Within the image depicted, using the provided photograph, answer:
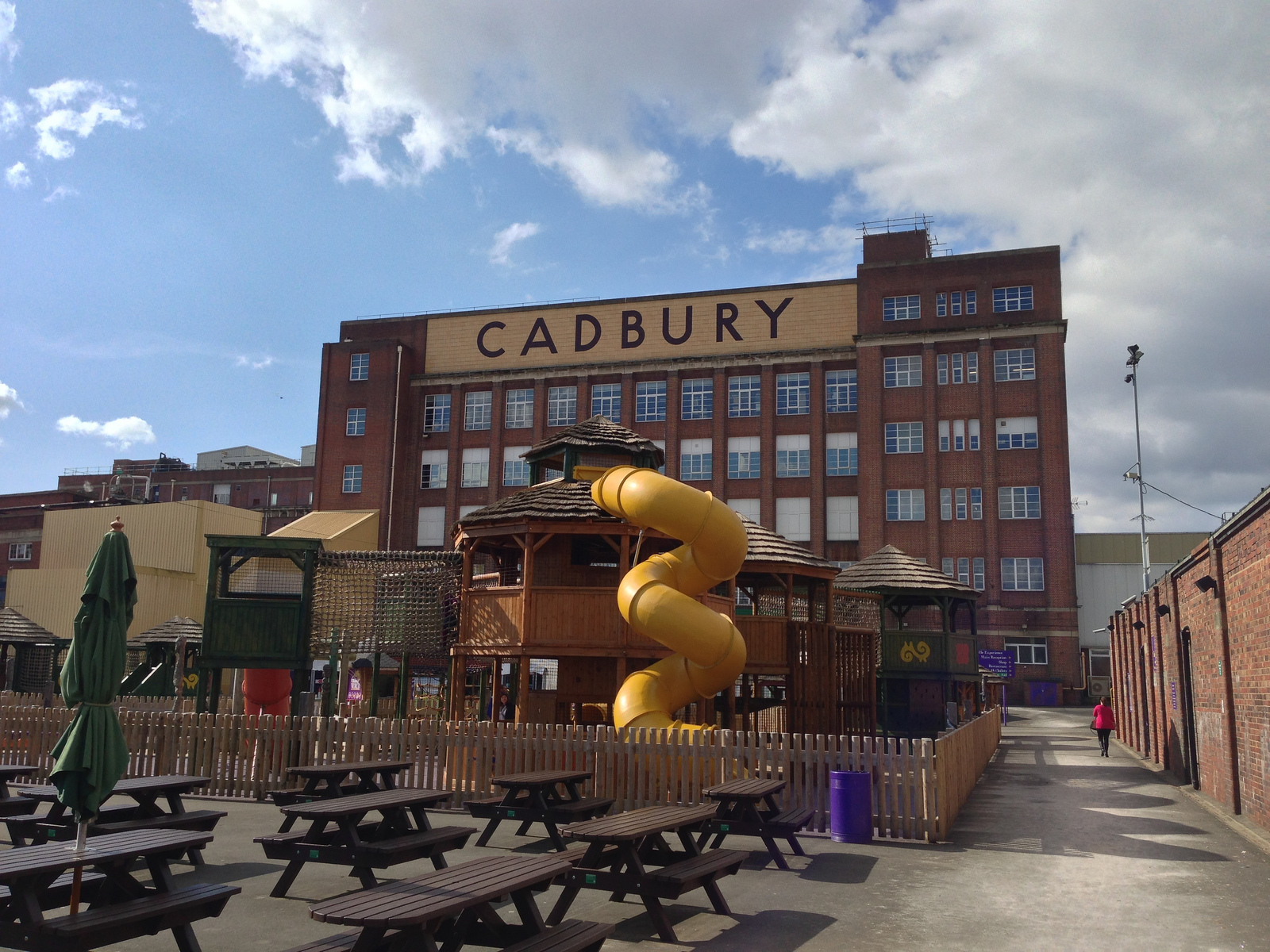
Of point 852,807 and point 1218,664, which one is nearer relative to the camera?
point 852,807

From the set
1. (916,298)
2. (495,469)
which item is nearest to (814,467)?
(916,298)

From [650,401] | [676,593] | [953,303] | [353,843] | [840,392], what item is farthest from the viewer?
[650,401]

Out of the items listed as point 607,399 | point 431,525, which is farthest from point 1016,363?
point 431,525

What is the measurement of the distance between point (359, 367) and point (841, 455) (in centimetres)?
2909

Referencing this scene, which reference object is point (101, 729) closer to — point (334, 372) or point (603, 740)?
point (603, 740)

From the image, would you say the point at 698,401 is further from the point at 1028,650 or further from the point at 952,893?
the point at 952,893

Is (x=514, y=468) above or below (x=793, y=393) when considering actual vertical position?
below

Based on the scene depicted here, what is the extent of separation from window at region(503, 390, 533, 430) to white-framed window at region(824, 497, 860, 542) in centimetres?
1770

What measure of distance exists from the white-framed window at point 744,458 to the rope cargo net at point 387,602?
33.7m

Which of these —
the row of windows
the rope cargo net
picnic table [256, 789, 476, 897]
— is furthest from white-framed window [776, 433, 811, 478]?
picnic table [256, 789, 476, 897]

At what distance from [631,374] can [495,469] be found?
9584 mm

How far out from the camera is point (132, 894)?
719 cm

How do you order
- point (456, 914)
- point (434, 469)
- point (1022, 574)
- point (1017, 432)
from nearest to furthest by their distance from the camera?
point (456, 914) → point (1022, 574) → point (1017, 432) → point (434, 469)

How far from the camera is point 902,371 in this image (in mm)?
50531
